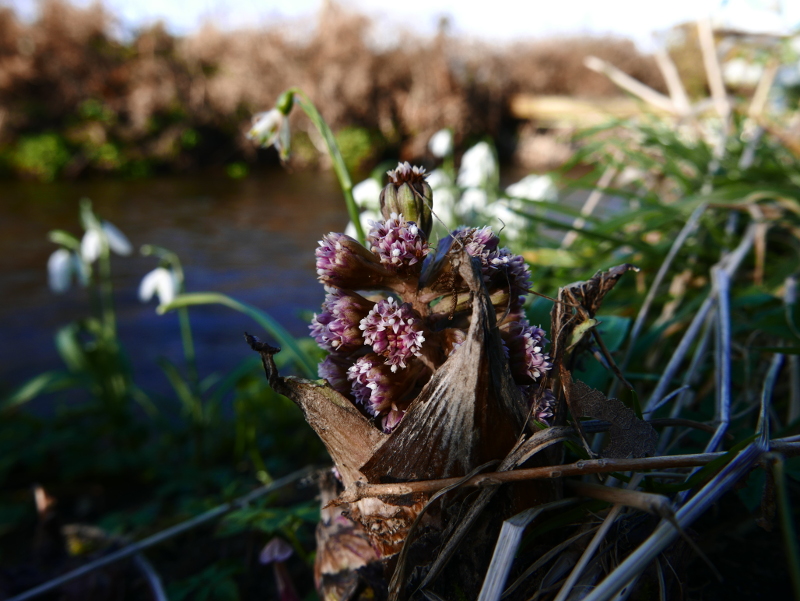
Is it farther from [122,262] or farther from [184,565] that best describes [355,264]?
[122,262]

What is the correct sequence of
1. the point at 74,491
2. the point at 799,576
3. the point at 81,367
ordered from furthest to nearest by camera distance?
the point at 81,367, the point at 74,491, the point at 799,576

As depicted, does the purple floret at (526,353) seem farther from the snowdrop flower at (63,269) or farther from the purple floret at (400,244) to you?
the snowdrop flower at (63,269)

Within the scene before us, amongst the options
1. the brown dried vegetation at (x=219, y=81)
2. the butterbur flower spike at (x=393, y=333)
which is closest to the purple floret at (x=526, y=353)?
the butterbur flower spike at (x=393, y=333)

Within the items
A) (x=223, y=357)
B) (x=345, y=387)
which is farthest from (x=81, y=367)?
(x=345, y=387)

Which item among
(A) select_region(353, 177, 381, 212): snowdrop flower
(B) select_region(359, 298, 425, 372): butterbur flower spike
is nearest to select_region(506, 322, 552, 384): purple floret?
(B) select_region(359, 298, 425, 372): butterbur flower spike

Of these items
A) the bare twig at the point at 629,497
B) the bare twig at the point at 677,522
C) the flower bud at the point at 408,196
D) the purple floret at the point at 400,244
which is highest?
the flower bud at the point at 408,196

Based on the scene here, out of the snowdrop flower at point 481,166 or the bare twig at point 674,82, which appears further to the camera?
the bare twig at point 674,82
